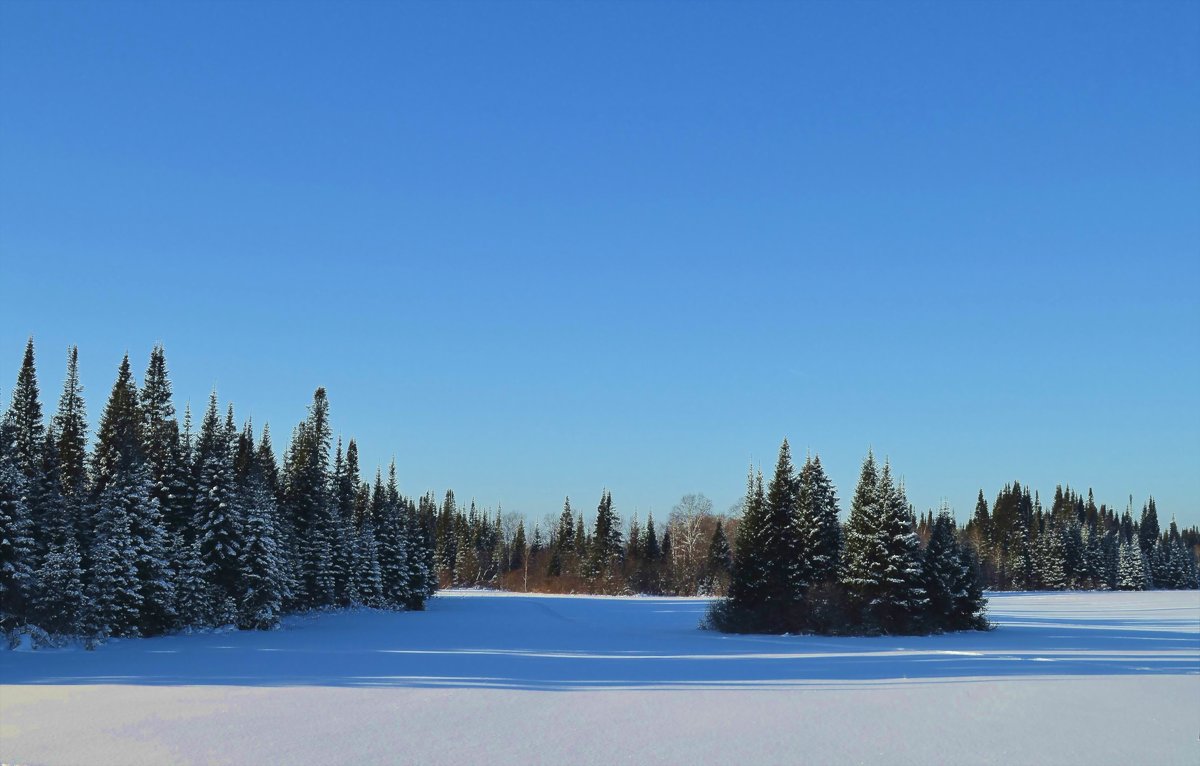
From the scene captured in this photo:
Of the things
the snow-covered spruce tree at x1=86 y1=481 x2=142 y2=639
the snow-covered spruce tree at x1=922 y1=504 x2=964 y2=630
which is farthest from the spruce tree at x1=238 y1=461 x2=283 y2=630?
the snow-covered spruce tree at x1=922 y1=504 x2=964 y2=630

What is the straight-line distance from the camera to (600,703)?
19.1 meters

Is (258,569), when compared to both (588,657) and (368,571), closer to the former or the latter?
(588,657)

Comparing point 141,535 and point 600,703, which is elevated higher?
point 141,535

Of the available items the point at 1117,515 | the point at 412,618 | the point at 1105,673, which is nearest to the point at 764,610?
the point at 1105,673

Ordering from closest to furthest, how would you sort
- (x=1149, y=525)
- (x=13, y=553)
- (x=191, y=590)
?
(x=13, y=553), (x=191, y=590), (x=1149, y=525)

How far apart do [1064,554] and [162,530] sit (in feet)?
384

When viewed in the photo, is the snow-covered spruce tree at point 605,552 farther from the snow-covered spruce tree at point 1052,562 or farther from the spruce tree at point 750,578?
the spruce tree at point 750,578

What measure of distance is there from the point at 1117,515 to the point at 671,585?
387 ft

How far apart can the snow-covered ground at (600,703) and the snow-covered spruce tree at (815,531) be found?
7.24 meters

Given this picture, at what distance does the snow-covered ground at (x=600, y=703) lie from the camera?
14.2m

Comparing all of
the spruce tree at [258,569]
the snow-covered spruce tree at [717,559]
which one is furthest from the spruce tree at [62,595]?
the snow-covered spruce tree at [717,559]

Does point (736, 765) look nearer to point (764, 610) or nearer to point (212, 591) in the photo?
point (764, 610)

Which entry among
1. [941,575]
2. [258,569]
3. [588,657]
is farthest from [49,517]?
[941,575]

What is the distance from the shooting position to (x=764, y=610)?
142 feet
